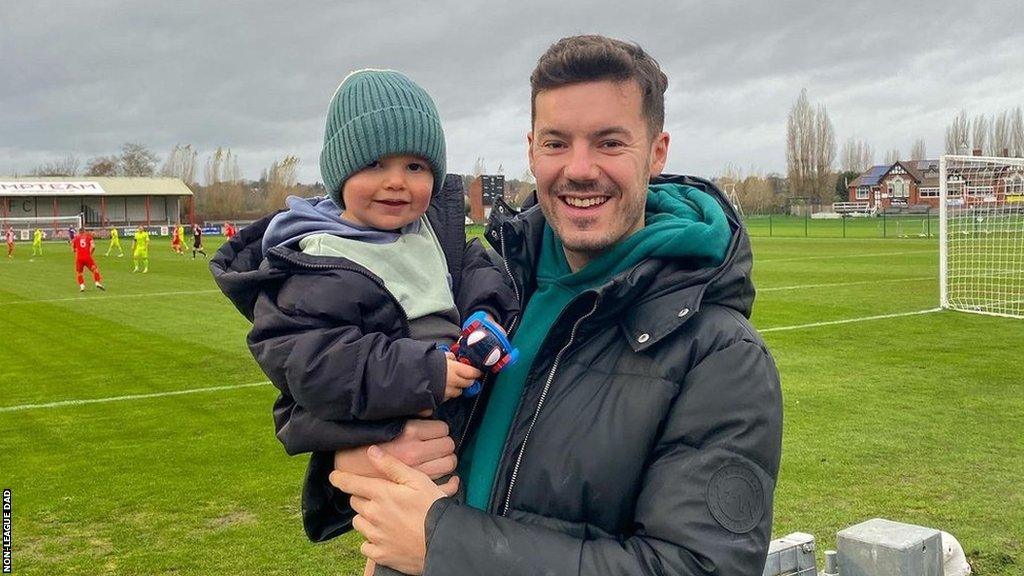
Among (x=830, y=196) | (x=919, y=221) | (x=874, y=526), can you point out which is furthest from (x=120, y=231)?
(x=874, y=526)

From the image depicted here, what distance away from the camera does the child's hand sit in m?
2.03

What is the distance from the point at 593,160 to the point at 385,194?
62 cm

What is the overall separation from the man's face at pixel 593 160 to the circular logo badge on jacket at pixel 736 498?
22.1 inches

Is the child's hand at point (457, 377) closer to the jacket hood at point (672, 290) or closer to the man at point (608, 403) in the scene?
the man at point (608, 403)

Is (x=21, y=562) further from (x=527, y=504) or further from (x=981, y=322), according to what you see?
(x=981, y=322)

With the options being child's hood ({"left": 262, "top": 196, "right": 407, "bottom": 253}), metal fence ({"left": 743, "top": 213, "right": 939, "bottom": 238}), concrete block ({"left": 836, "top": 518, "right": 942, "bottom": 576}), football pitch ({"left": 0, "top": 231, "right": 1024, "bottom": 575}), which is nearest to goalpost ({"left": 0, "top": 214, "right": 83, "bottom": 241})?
metal fence ({"left": 743, "top": 213, "right": 939, "bottom": 238})

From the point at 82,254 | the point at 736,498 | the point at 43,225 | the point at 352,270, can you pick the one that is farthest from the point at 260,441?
the point at 43,225

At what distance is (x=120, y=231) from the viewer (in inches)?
3108

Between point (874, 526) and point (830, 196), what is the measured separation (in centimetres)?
9819

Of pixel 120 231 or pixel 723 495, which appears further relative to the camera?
pixel 120 231

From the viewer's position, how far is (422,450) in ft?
6.68

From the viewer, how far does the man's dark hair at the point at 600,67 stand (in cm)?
200

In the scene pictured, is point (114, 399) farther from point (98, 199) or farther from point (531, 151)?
point (98, 199)

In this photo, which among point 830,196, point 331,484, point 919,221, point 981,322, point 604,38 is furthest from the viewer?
point 830,196
